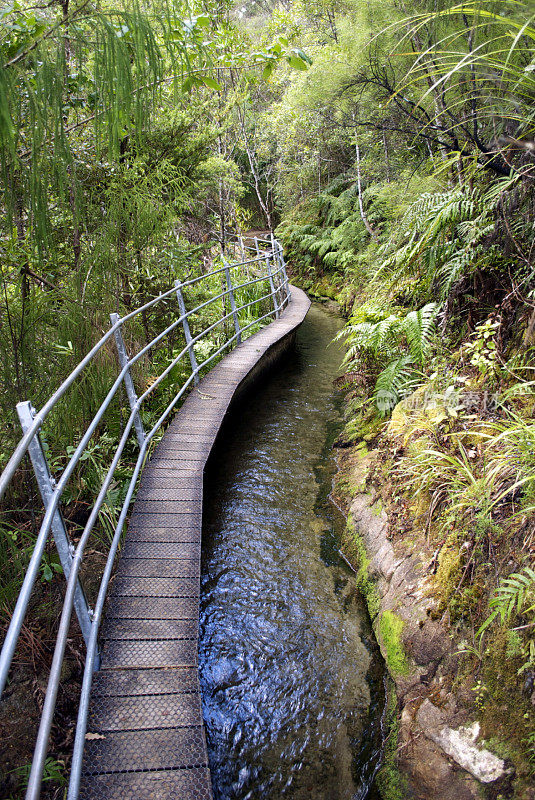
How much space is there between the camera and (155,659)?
2.28 meters

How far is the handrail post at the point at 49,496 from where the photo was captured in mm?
1754

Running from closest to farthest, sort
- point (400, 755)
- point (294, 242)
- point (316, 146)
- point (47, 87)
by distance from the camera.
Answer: point (47, 87), point (400, 755), point (316, 146), point (294, 242)

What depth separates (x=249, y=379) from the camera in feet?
20.9

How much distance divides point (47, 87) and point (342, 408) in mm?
4933

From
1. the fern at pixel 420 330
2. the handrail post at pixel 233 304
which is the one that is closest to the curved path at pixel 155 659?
the fern at pixel 420 330

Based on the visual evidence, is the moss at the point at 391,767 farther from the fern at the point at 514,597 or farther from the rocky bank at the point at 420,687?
the fern at the point at 514,597

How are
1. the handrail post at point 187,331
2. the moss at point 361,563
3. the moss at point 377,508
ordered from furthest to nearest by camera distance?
the handrail post at point 187,331 < the moss at point 377,508 < the moss at point 361,563

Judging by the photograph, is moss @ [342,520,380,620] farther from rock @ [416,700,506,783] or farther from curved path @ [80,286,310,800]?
curved path @ [80,286,310,800]

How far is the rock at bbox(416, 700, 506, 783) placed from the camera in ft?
6.36

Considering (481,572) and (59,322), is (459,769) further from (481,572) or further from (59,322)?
(59,322)

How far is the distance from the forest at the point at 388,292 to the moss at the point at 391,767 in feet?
0.04

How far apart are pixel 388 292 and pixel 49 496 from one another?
16.3 feet

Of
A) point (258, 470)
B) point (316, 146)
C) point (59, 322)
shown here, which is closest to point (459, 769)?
point (258, 470)

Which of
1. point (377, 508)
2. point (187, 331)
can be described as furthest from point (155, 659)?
point (187, 331)
